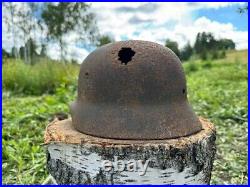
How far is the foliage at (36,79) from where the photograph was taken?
915cm

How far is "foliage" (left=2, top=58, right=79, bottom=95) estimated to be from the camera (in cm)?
915

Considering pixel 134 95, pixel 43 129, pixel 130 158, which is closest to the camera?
pixel 130 158

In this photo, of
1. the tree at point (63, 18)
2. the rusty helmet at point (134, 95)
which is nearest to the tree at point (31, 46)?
the tree at point (63, 18)

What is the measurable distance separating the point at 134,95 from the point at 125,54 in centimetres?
29

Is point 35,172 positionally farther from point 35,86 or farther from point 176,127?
point 35,86

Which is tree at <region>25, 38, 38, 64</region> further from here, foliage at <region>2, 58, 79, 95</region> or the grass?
the grass

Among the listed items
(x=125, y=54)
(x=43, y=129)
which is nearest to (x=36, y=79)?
(x=43, y=129)

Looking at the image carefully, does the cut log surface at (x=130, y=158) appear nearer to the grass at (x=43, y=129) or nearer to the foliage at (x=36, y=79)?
the grass at (x=43, y=129)

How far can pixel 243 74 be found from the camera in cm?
1120

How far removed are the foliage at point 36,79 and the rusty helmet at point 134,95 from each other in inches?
265

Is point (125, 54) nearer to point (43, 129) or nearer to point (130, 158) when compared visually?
point (130, 158)

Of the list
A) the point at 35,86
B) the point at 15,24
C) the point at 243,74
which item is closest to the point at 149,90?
the point at 35,86

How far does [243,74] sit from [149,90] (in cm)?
963

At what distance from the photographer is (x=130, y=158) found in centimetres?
208
